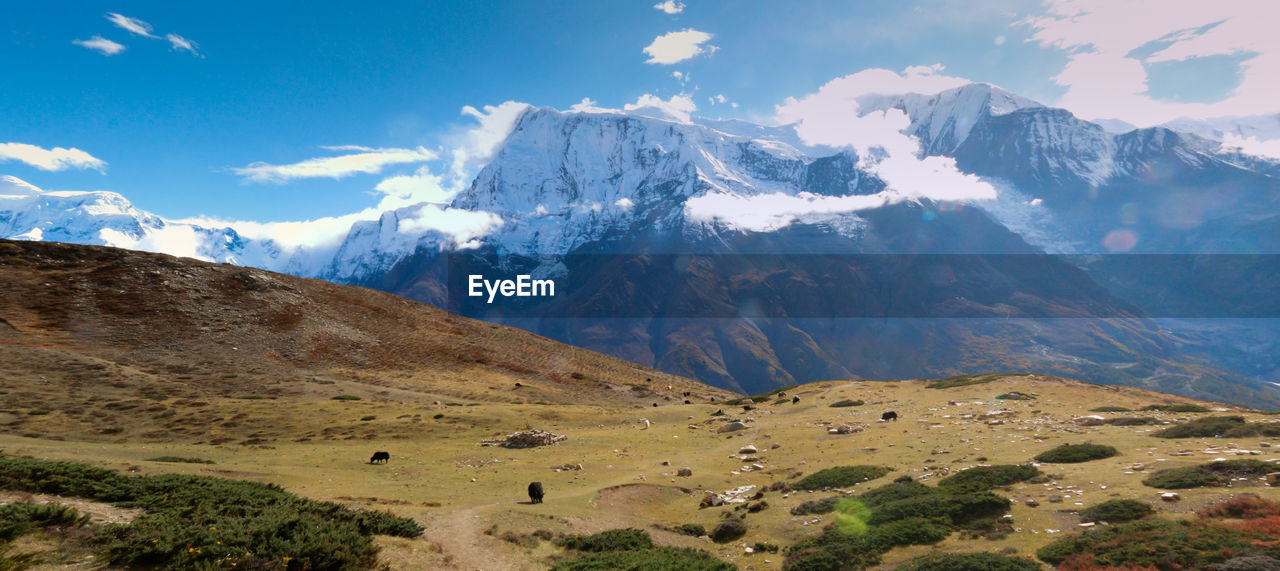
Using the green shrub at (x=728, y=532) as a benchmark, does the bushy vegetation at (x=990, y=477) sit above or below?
above

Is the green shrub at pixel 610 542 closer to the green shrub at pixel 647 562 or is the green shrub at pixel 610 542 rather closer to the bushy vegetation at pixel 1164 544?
the green shrub at pixel 647 562

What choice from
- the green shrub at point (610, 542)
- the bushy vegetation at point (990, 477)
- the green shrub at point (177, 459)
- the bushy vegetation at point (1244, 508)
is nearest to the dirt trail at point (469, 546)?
the green shrub at point (610, 542)

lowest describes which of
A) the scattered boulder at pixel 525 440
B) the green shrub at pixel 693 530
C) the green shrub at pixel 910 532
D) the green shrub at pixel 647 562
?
the scattered boulder at pixel 525 440

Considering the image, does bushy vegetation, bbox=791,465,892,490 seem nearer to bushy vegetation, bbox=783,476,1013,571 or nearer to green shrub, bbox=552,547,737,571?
bushy vegetation, bbox=783,476,1013,571

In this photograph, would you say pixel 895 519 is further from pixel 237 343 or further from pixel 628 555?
pixel 237 343

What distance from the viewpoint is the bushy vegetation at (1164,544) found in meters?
15.6

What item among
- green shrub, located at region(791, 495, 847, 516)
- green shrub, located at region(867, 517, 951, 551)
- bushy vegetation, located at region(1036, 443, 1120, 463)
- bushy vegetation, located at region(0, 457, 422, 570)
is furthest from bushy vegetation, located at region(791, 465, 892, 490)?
bushy vegetation, located at region(0, 457, 422, 570)

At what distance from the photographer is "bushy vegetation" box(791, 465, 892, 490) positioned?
30000 millimetres

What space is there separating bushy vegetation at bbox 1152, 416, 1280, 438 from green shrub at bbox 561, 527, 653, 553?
3003 centimetres

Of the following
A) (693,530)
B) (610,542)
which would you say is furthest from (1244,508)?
(610,542)

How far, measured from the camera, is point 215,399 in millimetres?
56844

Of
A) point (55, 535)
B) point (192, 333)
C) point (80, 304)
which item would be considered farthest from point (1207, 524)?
point (80, 304)

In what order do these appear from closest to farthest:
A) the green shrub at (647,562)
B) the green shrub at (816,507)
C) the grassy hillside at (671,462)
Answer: the green shrub at (647,562)
the grassy hillside at (671,462)
the green shrub at (816,507)

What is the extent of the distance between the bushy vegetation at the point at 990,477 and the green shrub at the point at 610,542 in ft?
49.0
